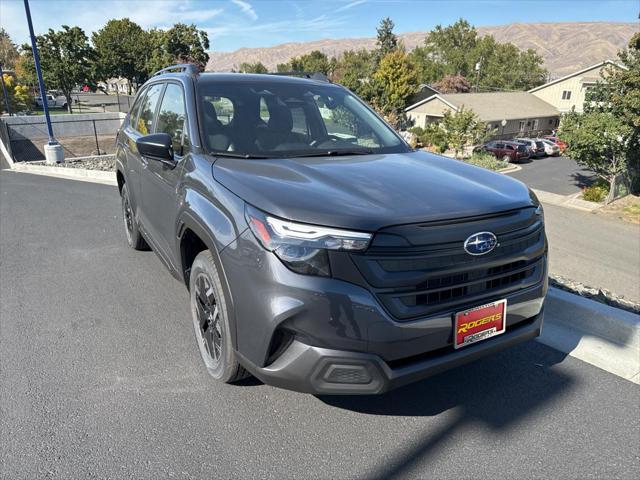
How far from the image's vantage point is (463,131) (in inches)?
1449

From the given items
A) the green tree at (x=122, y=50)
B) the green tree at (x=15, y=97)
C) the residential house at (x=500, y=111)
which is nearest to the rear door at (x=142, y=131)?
the residential house at (x=500, y=111)

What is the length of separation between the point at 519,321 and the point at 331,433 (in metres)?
1.18

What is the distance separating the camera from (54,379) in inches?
117

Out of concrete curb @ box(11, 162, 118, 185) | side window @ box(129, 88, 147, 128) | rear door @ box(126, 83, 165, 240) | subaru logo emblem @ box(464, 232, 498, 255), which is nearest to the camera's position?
subaru logo emblem @ box(464, 232, 498, 255)

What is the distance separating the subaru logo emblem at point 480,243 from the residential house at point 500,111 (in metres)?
50.3

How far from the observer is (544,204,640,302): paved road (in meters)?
14.1

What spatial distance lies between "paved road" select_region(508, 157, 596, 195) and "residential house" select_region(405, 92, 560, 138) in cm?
1166

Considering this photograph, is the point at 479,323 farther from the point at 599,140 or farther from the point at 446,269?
the point at 599,140

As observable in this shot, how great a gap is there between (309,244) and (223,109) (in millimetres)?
1605

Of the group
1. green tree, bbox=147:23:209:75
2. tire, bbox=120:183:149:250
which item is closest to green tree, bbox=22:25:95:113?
green tree, bbox=147:23:209:75

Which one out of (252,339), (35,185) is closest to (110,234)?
(252,339)

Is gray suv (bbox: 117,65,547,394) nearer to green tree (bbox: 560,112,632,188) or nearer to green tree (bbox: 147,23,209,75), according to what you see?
green tree (bbox: 560,112,632,188)

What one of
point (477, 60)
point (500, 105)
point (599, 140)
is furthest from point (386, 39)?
point (599, 140)

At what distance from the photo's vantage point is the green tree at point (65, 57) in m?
48.4
